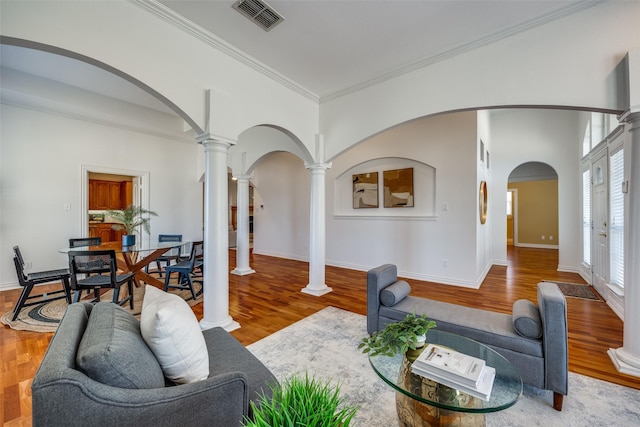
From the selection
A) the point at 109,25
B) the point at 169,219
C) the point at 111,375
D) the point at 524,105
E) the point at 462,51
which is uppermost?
the point at 462,51

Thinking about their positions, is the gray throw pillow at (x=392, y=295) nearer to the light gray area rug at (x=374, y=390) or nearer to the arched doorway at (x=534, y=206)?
the light gray area rug at (x=374, y=390)

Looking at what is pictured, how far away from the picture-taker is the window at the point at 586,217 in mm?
4630

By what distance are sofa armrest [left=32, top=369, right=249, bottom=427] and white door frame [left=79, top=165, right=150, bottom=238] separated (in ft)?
17.8

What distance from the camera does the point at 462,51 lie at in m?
2.81

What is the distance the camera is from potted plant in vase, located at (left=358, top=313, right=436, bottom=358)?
1.38 metres

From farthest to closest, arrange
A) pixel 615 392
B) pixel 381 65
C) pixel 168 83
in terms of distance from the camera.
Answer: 1. pixel 381 65
2. pixel 168 83
3. pixel 615 392

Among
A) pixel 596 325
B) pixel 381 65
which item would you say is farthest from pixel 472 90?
pixel 596 325

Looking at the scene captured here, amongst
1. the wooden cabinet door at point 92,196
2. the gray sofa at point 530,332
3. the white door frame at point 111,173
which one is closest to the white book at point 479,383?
the gray sofa at point 530,332

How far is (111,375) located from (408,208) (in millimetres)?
4824

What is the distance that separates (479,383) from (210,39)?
3485 millimetres

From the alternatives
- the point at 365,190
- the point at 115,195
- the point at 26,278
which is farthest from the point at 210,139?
the point at 115,195

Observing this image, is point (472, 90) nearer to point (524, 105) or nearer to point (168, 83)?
point (524, 105)

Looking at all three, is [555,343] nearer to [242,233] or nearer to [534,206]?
[242,233]

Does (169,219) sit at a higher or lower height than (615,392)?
higher
